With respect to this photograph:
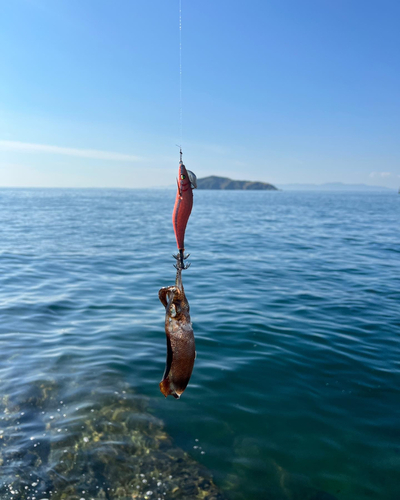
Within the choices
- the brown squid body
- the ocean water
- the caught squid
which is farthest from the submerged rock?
the caught squid

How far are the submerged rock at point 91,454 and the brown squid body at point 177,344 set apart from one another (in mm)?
3123

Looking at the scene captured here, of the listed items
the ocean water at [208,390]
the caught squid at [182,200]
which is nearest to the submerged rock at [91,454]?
the ocean water at [208,390]

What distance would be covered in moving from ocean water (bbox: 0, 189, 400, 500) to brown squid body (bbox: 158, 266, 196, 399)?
3.14 metres

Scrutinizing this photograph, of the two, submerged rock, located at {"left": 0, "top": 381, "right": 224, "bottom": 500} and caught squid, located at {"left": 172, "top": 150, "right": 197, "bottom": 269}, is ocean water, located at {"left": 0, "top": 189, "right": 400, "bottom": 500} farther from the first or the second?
caught squid, located at {"left": 172, "top": 150, "right": 197, "bottom": 269}

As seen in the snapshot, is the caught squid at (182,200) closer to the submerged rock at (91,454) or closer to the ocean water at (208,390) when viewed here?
the submerged rock at (91,454)

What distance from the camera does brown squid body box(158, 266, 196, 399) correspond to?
4.37 meters

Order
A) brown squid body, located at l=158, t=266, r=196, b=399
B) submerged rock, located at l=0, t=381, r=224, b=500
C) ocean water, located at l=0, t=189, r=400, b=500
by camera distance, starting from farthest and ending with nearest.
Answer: ocean water, located at l=0, t=189, r=400, b=500, submerged rock, located at l=0, t=381, r=224, b=500, brown squid body, located at l=158, t=266, r=196, b=399

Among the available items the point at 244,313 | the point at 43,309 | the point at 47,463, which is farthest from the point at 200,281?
the point at 47,463

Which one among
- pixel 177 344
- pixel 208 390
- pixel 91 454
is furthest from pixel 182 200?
pixel 208 390

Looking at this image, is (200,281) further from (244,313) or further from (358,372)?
(358,372)

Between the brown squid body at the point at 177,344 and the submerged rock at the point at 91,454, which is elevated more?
the brown squid body at the point at 177,344

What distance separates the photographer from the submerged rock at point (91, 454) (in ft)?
21.0

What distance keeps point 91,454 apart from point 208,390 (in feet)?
9.81

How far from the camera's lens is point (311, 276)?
1884 centimetres
